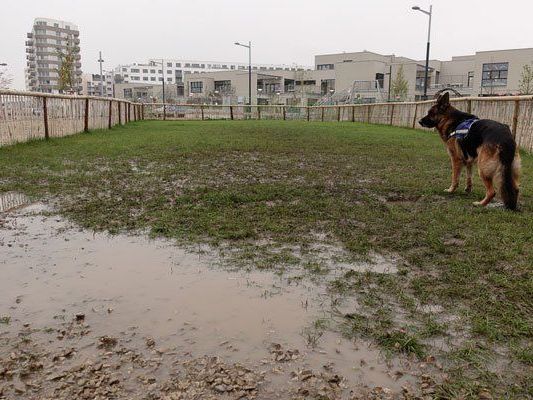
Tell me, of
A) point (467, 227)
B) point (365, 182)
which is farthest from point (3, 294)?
point (365, 182)

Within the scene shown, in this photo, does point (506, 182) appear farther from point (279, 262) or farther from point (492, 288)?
point (279, 262)

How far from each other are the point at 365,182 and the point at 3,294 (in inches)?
224

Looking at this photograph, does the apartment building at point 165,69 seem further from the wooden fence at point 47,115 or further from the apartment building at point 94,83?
the wooden fence at point 47,115

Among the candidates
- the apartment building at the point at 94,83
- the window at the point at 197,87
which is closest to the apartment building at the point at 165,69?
the apartment building at the point at 94,83

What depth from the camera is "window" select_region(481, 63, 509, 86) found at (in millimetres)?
59844

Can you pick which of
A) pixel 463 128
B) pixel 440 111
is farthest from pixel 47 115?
pixel 463 128

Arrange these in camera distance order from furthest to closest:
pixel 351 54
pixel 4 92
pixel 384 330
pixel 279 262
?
1. pixel 351 54
2. pixel 4 92
3. pixel 279 262
4. pixel 384 330

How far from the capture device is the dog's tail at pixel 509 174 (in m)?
5.37

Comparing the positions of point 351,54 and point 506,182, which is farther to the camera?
point 351,54

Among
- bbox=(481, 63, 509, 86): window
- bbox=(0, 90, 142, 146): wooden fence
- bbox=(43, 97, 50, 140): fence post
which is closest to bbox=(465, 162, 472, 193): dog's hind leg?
bbox=(0, 90, 142, 146): wooden fence

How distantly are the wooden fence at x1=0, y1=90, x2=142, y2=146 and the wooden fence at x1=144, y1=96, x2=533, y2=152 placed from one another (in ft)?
43.4

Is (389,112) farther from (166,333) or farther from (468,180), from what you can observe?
(166,333)

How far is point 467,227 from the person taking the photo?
4777 mm

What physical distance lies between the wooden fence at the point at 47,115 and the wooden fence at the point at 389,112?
521 inches
